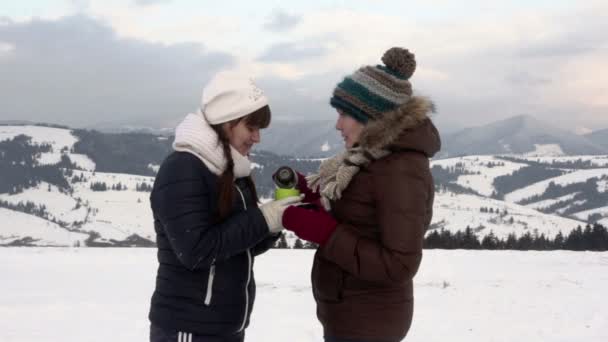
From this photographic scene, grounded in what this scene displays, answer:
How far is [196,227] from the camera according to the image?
3.01 metres

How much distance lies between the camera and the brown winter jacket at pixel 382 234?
2895 millimetres

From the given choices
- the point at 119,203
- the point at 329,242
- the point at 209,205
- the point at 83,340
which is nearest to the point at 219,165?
the point at 209,205

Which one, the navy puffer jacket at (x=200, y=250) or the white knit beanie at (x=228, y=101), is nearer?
the navy puffer jacket at (x=200, y=250)

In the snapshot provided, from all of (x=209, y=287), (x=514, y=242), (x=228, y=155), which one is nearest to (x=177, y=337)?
(x=209, y=287)

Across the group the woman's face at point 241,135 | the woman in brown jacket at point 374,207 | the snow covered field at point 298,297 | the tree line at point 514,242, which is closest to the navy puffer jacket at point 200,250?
the woman's face at point 241,135

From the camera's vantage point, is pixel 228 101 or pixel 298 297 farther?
pixel 298 297

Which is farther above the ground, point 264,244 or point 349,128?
point 349,128

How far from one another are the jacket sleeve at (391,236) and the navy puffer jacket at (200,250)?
0.52 m

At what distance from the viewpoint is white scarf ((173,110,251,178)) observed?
10.3 feet

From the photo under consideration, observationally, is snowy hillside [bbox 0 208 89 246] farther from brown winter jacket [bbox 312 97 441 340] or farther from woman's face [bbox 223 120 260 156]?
brown winter jacket [bbox 312 97 441 340]

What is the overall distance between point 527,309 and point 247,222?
37.2ft

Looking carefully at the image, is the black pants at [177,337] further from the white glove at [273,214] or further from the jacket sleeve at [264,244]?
the white glove at [273,214]

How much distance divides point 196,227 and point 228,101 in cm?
78

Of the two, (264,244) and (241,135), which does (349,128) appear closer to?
(241,135)
